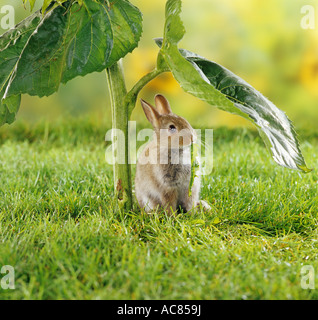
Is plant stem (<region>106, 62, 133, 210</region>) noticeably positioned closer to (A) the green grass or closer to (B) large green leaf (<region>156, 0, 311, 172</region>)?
(A) the green grass

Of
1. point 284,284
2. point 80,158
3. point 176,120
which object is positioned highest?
point 80,158

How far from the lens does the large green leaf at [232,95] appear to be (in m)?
1.21

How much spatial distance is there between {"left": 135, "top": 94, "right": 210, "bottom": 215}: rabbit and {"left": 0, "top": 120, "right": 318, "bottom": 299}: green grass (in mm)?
65

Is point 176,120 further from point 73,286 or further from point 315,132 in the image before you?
point 315,132

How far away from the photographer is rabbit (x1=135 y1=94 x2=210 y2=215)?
5.72ft

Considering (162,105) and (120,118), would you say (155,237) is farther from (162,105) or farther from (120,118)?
(162,105)

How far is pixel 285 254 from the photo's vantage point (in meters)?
1.53

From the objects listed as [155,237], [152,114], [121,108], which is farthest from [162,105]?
[155,237]

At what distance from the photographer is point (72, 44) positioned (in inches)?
55.6

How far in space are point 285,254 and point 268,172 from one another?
37.1 inches

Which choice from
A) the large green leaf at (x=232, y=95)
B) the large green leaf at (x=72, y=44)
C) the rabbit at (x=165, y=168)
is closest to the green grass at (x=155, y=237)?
the rabbit at (x=165, y=168)

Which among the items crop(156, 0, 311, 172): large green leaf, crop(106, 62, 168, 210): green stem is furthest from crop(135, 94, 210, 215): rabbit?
crop(156, 0, 311, 172): large green leaf

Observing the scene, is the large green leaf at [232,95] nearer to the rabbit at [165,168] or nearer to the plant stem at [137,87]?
the plant stem at [137,87]

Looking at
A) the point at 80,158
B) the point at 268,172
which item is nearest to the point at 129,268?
the point at 268,172
